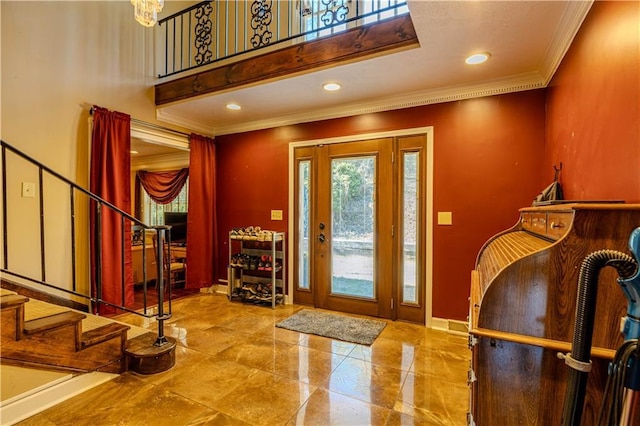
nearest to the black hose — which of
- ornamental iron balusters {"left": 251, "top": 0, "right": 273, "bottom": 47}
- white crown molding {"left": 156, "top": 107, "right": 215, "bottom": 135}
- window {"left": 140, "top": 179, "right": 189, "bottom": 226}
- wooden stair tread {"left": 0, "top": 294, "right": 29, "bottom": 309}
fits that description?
wooden stair tread {"left": 0, "top": 294, "right": 29, "bottom": 309}

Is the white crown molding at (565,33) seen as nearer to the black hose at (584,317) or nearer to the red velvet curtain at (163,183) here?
the black hose at (584,317)

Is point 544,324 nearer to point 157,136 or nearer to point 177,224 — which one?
point 157,136

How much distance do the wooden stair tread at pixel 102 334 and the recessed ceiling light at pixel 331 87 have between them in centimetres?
276

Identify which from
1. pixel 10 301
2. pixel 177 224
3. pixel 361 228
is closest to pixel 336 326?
pixel 361 228

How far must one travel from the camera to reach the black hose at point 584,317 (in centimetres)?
77

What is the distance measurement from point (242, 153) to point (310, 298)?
89.7 inches

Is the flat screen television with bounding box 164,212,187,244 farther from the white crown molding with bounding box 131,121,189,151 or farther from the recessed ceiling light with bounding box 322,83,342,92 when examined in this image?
the recessed ceiling light with bounding box 322,83,342,92

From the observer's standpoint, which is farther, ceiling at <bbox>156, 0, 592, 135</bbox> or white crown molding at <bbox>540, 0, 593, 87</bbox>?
ceiling at <bbox>156, 0, 592, 135</bbox>

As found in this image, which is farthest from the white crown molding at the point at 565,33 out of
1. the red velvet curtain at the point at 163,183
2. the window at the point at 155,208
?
the window at the point at 155,208

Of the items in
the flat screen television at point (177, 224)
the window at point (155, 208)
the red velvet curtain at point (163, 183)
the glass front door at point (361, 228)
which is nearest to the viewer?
the glass front door at point (361, 228)

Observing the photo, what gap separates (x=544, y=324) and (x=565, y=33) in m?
2.02

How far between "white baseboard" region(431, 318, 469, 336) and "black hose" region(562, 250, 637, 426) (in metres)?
2.41

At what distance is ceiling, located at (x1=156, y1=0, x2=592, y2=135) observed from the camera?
1.93 m

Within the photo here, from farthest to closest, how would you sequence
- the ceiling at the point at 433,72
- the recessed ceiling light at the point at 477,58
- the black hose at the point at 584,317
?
1. the recessed ceiling light at the point at 477,58
2. the ceiling at the point at 433,72
3. the black hose at the point at 584,317
